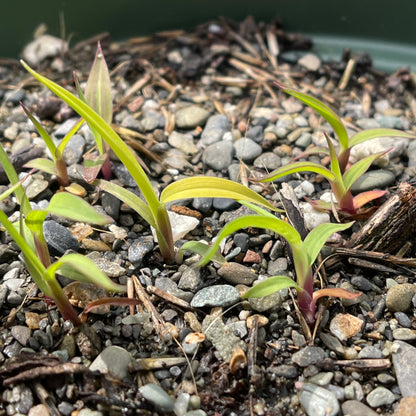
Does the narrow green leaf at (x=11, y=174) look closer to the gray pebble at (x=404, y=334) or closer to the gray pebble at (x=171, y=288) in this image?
the gray pebble at (x=171, y=288)

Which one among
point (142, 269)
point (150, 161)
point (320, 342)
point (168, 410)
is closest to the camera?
point (168, 410)

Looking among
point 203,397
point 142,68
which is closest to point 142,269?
point 203,397

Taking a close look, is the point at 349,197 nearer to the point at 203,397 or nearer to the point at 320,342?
the point at 320,342

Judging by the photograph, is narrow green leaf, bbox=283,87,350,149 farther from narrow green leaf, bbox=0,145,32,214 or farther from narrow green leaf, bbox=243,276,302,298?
narrow green leaf, bbox=0,145,32,214

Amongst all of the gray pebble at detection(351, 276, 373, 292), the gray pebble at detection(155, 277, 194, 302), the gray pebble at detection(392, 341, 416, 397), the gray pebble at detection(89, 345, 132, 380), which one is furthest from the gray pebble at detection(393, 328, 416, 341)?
the gray pebble at detection(89, 345, 132, 380)

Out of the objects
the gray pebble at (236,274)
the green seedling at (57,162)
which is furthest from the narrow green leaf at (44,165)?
the gray pebble at (236,274)

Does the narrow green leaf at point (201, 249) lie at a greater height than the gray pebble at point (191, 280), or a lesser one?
greater
